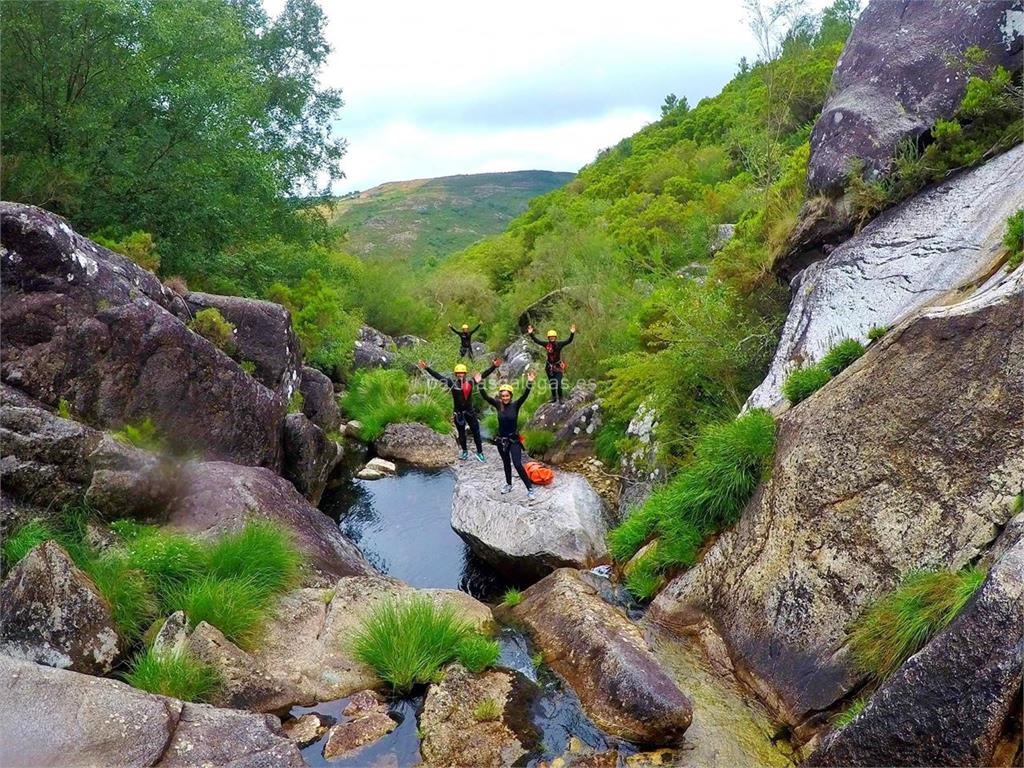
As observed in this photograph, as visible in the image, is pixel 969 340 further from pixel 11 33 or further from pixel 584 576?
pixel 11 33

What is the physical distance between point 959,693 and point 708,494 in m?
4.51

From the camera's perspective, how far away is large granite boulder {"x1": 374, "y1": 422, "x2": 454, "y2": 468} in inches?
770

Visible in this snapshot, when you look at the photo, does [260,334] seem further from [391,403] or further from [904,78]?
[904,78]

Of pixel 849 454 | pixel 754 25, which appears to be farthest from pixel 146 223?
pixel 849 454

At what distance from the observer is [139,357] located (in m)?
11.4

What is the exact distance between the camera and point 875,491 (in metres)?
7.09

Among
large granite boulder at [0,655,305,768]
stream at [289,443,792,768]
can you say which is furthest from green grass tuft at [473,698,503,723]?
large granite boulder at [0,655,305,768]

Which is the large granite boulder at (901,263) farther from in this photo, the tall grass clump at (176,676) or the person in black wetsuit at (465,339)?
the person in black wetsuit at (465,339)

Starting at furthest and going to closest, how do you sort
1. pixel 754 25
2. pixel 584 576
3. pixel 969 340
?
1. pixel 754 25
2. pixel 584 576
3. pixel 969 340

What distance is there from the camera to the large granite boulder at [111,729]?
17.4 ft

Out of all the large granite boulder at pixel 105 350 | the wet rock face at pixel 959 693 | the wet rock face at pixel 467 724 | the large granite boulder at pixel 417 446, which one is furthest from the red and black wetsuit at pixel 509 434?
the wet rock face at pixel 959 693

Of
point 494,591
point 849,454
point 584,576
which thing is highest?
point 849,454

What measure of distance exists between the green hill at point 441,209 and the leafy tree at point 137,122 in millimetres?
81841

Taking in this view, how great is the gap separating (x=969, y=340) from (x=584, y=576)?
5.55 metres
